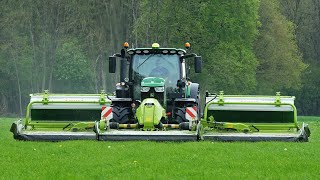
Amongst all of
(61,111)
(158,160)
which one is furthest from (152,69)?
(158,160)

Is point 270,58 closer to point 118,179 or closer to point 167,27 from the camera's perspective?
point 167,27

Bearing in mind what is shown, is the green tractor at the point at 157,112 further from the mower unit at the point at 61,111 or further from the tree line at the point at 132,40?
the tree line at the point at 132,40

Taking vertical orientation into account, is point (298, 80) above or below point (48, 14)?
below

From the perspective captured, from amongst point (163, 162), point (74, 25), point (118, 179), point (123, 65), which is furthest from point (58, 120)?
point (74, 25)

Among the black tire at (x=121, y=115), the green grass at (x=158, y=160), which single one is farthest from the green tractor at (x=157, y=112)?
the green grass at (x=158, y=160)

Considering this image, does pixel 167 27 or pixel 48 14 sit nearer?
pixel 167 27

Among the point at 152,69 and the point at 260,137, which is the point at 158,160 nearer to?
the point at 260,137

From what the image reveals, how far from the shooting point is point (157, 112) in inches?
691

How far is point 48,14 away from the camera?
62844 mm

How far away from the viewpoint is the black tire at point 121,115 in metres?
18.8

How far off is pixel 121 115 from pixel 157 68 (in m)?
2.01

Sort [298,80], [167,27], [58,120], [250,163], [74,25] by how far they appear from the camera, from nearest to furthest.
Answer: [250,163] < [58,120] < [167,27] < [74,25] < [298,80]

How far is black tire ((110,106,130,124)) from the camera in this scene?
61.5 feet

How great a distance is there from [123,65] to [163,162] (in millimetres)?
7564
